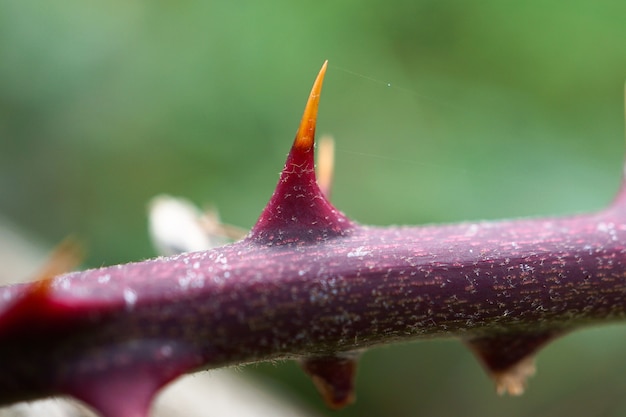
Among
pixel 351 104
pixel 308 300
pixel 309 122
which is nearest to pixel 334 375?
pixel 308 300

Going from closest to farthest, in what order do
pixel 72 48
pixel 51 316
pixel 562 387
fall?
pixel 51 316 < pixel 562 387 < pixel 72 48

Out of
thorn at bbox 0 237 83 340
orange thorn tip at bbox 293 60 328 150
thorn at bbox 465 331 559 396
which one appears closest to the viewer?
thorn at bbox 0 237 83 340

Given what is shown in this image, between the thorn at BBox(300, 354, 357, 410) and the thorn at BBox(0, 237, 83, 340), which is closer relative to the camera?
the thorn at BBox(0, 237, 83, 340)

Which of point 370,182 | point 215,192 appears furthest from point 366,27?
point 215,192

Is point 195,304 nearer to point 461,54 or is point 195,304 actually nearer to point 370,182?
point 370,182

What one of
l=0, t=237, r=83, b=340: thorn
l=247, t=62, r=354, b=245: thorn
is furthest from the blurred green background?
l=0, t=237, r=83, b=340: thorn

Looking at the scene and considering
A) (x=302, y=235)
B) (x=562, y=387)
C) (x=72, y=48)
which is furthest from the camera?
(x=72, y=48)

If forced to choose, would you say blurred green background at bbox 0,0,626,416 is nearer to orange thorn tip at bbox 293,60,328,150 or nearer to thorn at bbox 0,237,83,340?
orange thorn tip at bbox 293,60,328,150
